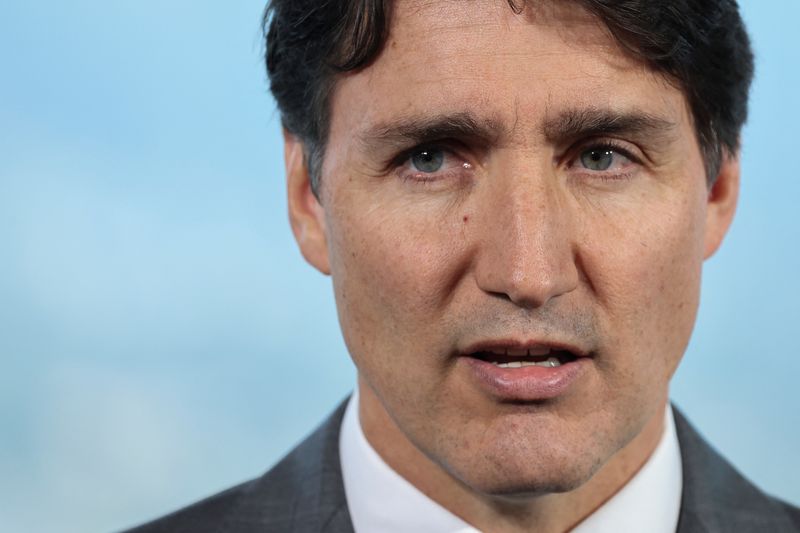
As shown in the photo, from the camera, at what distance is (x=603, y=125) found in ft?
10.3

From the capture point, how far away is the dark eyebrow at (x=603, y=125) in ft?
10.2

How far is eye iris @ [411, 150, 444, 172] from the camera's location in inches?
127

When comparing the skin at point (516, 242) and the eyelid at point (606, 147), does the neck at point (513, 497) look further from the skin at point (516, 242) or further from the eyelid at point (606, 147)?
the eyelid at point (606, 147)

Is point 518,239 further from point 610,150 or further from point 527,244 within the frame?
point 610,150

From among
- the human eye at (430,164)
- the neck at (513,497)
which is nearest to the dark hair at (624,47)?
the human eye at (430,164)

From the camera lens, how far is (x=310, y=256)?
12.1 ft

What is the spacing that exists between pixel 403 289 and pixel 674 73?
801 millimetres

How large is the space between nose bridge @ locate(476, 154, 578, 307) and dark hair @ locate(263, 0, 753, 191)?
391 millimetres

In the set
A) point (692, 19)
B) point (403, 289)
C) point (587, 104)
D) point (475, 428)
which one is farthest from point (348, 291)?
point (692, 19)

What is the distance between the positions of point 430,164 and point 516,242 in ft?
1.22

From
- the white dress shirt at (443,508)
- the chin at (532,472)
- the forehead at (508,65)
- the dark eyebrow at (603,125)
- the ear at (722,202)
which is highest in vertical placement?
the forehead at (508,65)

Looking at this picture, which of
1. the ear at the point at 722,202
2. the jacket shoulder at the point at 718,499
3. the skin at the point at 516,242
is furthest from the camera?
the ear at the point at 722,202

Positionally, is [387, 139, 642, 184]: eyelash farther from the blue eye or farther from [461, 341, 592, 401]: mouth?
[461, 341, 592, 401]: mouth

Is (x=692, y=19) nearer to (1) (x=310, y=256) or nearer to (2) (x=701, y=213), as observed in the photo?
(2) (x=701, y=213)
